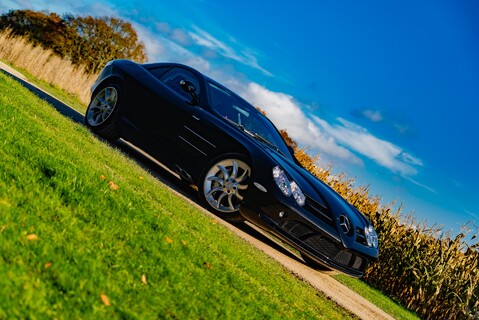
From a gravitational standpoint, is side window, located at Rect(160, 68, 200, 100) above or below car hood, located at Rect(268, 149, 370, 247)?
above

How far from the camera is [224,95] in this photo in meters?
7.98

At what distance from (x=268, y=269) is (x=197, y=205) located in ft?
5.62

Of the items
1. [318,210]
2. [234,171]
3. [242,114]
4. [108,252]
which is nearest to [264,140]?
[242,114]

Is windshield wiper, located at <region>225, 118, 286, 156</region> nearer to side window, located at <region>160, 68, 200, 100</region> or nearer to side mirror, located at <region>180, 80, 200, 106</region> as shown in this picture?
side mirror, located at <region>180, 80, 200, 106</region>

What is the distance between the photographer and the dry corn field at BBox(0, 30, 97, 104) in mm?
19938

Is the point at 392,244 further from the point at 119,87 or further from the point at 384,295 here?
the point at 119,87

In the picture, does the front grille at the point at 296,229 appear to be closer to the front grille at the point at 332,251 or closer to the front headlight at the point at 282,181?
the front grille at the point at 332,251

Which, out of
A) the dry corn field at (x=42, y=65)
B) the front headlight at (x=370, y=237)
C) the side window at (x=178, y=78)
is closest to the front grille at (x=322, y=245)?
the front headlight at (x=370, y=237)

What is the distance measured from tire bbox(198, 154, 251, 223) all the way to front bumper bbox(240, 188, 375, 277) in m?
0.25

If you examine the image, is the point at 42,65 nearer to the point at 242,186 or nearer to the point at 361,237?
the point at 242,186

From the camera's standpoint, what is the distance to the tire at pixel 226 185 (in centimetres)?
652

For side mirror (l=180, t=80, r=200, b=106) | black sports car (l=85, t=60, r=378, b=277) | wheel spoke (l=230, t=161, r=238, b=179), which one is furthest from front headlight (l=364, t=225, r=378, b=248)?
side mirror (l=180, t=80, r=200, b=106)

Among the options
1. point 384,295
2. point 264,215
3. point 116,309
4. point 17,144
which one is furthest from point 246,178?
point 384,295

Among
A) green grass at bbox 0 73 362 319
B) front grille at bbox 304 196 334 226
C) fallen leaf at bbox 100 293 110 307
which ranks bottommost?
fallen leaf at bbox 100 293 110 307
